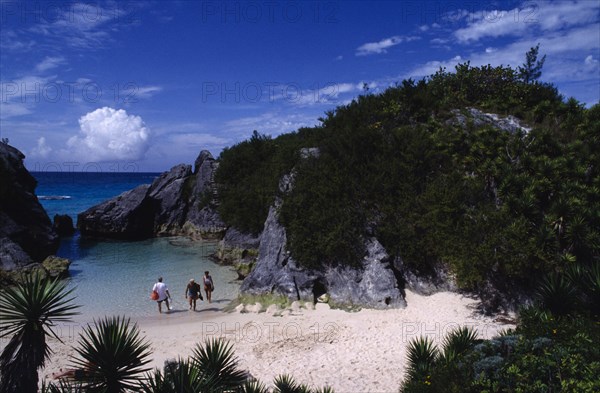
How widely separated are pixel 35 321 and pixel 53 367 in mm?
6985

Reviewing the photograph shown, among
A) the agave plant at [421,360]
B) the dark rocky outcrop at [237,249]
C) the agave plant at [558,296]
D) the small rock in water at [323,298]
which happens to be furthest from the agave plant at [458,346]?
the dark rocky outcrop at [237,249]

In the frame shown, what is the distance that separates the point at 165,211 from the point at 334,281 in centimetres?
2844

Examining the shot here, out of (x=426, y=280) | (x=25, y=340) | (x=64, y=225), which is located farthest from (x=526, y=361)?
(x=64, y=225)

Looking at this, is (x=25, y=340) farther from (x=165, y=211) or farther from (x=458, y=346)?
(x=165, y=211)

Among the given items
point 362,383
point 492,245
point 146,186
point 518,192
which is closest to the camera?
point 362,383

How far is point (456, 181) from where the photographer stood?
681 inches

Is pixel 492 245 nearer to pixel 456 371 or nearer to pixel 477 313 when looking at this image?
pixel 477 313

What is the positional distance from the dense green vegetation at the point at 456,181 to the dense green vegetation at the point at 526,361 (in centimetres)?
492

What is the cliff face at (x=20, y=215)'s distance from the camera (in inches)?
1004

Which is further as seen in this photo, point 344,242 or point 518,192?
point 344,242

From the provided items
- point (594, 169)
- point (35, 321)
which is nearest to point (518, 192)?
point (594, 169)

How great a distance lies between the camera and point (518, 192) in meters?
15.6

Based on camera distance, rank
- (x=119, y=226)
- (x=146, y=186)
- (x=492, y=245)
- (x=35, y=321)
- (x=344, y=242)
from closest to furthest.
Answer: (x=35, y=321) → (x=492, y=245) → (x=344, y=242) → (x=119, y=226) → (x=146, y=186)

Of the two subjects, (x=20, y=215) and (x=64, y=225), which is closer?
(x=20, y=215)
